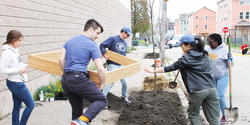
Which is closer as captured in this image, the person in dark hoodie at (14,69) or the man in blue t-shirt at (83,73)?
the man in blue t-shirt at (83,73)

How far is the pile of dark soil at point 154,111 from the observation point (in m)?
4.56

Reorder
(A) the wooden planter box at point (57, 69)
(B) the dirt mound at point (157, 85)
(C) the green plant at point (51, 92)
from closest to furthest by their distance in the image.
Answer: (A) the wooden planter box at point (57, 69)
(C) the green plant at point (51, 92)
(B) the dirt mound at point (157, 85)

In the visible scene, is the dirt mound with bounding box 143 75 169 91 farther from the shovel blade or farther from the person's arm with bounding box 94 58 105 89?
the person's arm with bounding box 94 58 105 89

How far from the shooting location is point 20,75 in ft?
11.6

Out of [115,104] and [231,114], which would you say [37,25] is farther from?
[231,114]

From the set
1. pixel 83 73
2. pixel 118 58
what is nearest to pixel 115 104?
pixel 118 58

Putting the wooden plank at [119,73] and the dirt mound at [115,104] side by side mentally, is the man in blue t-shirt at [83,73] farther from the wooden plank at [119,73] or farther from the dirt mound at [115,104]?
the dirt mound at [115,104]

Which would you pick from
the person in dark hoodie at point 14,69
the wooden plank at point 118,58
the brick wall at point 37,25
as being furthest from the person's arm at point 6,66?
the wooden plank at point 118,58

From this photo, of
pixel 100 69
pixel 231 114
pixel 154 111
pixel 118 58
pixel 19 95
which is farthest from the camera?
pixel 118 58

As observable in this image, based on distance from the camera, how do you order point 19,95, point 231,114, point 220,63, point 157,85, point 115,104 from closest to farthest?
point 19,95 < point 220,63 < point 231,114 < point 115,104 < point 157,85

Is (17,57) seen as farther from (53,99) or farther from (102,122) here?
(53,99)

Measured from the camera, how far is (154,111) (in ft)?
16.7

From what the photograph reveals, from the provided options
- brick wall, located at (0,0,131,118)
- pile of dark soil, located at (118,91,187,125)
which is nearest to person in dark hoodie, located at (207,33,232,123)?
pile of dark soil, located at (118,91,187,125)

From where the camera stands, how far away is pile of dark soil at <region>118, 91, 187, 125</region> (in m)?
4.56
